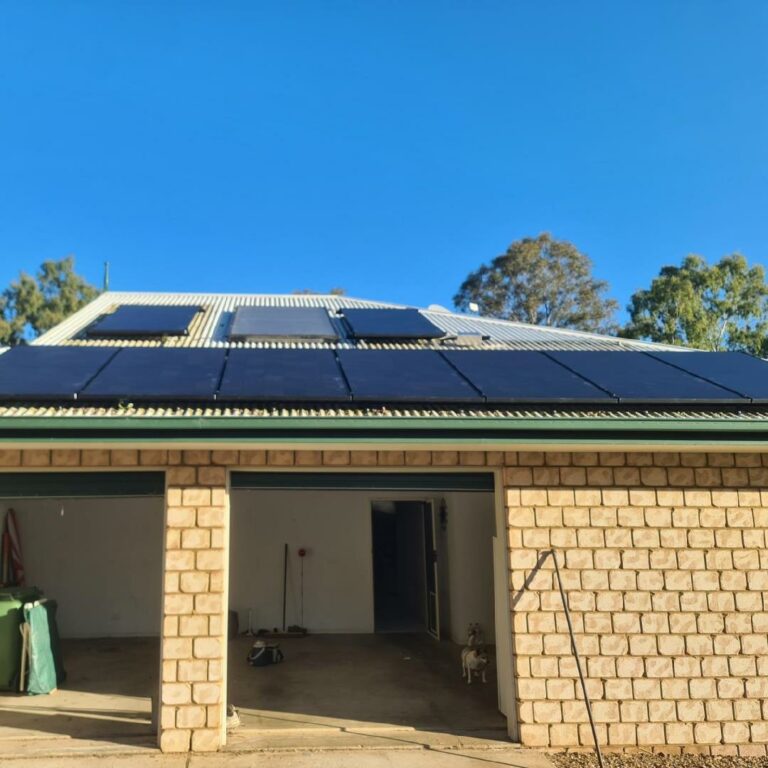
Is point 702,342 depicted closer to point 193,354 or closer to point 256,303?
point 256,303

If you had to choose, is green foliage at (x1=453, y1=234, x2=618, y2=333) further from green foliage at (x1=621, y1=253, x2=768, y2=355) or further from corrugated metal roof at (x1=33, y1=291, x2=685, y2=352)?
corrugated metal roof at (x1=33, y1=291, x2=685, y2=352)

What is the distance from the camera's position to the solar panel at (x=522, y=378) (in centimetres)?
618

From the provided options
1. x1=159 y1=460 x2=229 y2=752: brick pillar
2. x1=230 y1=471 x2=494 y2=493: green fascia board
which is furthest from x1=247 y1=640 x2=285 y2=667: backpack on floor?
x1=230 y1=471 x2=494 y2=493: green fascia board

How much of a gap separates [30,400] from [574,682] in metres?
5.65

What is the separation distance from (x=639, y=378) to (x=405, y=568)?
7795 millimetres

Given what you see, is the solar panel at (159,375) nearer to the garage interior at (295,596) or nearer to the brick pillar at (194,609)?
the brick pillar at (194,609)

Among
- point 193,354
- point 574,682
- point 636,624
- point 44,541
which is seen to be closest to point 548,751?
point 574,682

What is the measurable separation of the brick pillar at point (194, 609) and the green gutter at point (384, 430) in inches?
22.2

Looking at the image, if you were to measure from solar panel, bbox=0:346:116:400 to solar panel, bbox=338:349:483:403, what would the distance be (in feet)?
8.75

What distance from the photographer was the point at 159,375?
648cm

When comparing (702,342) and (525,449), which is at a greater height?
(702,342)

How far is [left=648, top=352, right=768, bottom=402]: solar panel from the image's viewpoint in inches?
264

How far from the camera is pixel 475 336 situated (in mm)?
10102

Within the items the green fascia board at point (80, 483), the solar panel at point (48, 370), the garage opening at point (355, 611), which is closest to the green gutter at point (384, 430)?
the solar panel at point (48, 370)
